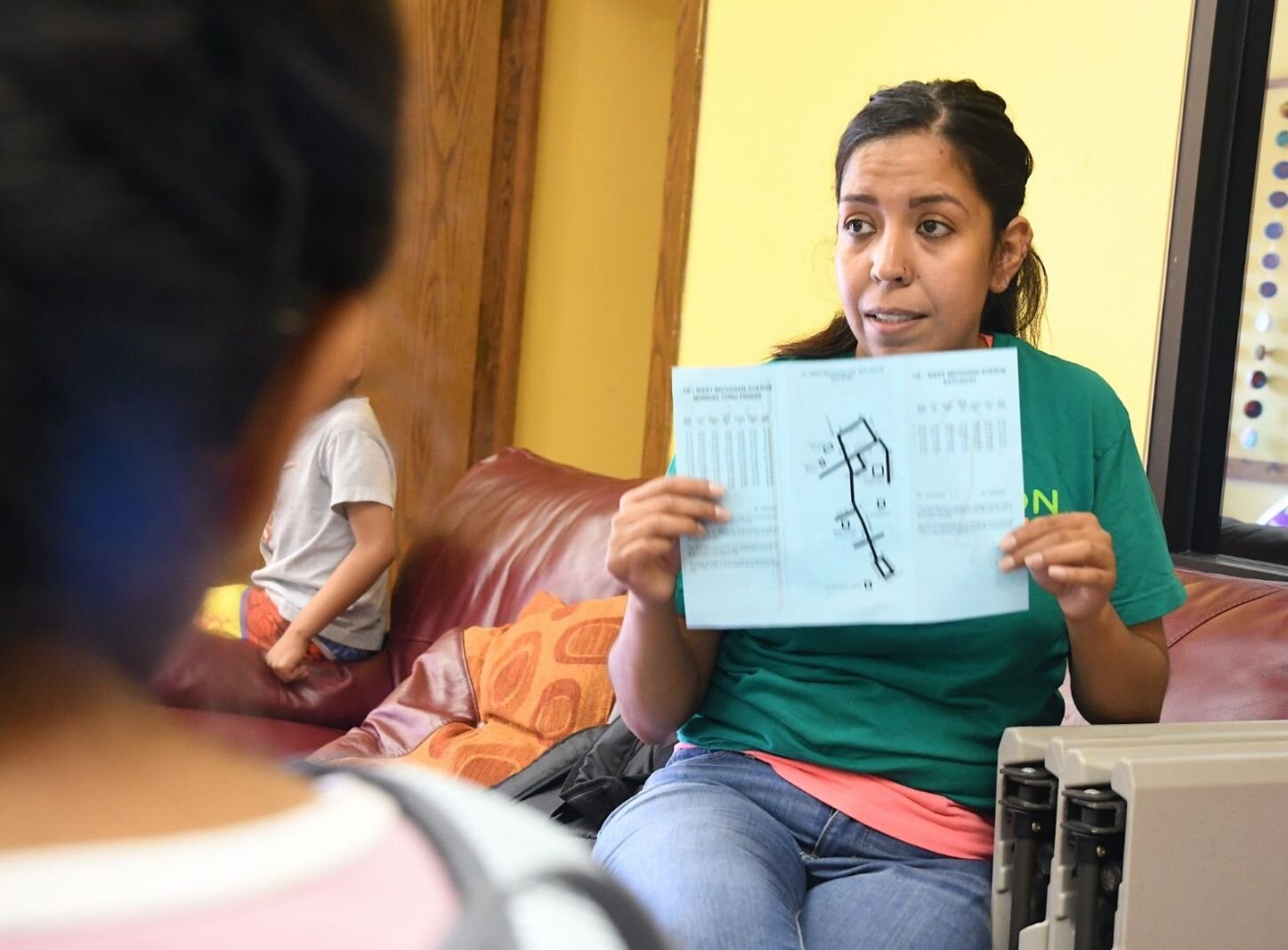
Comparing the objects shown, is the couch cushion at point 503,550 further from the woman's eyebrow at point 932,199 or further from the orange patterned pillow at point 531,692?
the woman's eyebrow at point 932,199

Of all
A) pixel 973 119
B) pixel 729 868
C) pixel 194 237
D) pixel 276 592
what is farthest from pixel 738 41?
pixel 194 237

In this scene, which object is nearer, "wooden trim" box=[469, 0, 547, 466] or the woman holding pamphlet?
the woman holding pamphlet

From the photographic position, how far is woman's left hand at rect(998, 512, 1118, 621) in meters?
1.33

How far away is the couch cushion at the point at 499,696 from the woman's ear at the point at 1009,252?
39.7 inches

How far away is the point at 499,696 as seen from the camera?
7.88 feet

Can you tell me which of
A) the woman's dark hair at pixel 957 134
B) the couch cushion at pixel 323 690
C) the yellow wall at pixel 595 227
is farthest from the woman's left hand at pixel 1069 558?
the yellow wall at pixel 595 227

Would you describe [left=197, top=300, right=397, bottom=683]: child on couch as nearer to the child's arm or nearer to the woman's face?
the child's arm

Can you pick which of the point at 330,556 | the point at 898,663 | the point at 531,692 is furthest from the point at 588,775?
the point at 330,556

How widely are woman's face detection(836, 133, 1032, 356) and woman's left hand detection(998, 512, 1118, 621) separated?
0.27m

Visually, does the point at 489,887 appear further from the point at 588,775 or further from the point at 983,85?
the point at 983,85

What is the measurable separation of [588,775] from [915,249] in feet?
3.00

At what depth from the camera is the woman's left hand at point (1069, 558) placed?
52.5 inches

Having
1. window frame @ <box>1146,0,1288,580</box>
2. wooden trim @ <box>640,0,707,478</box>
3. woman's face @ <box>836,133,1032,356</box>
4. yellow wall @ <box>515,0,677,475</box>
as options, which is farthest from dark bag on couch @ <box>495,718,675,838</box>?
yellow wall @ <box>515,0,677,475</box>

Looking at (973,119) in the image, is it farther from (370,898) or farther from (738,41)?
(738,41)
